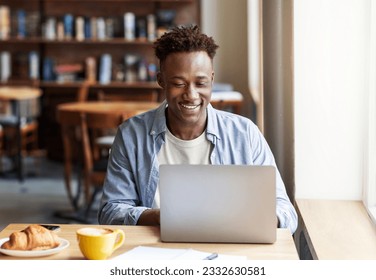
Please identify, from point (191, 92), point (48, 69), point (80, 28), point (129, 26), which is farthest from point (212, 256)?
point (48, 69)

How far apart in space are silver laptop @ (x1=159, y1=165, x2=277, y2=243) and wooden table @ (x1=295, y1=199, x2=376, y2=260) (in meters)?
0.35

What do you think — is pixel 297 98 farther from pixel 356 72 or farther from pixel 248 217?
pixel 248 217

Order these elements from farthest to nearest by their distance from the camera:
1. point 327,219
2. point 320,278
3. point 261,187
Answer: point 327,219, point 261,187, point 320,278

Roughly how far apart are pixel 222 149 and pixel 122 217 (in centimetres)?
36

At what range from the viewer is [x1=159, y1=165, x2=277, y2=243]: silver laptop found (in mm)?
1681

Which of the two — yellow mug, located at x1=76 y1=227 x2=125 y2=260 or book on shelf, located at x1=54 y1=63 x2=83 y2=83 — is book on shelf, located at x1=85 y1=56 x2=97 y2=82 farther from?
yellow mug, located at x1=76 y1=227 x2=125 y2=260

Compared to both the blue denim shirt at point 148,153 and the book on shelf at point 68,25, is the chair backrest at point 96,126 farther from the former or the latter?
the book on shelf at point 68,25

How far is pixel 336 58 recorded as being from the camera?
2.51m

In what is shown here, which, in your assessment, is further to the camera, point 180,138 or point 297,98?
point 297,98

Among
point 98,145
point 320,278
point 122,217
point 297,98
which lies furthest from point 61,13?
point 320,278

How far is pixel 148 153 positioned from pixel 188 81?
257 mm

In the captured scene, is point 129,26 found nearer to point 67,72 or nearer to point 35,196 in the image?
point 67,72

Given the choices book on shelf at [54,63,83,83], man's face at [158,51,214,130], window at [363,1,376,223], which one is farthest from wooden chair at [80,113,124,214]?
book on shelf at [54,63,83,83]

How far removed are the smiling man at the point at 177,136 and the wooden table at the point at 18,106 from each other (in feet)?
14.7
